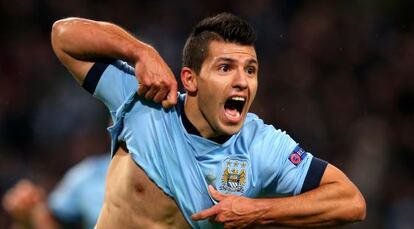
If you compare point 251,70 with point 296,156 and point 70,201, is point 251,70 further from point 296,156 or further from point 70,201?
point 70,201

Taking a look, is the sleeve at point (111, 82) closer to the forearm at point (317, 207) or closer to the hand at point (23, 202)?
the forearm at point (317, 207)

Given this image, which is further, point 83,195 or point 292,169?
point 83,195

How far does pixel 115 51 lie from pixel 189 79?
0.37 metres

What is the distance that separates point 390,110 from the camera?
835 centimetres

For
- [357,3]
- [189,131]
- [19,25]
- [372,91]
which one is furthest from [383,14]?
[189,131]

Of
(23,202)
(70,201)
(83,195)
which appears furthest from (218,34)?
(70,201)

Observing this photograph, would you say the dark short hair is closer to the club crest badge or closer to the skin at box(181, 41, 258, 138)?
the skin at box(181, 41, 258, 138)

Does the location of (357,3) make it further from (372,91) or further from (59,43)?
(59,43)

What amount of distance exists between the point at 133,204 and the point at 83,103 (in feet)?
14.4

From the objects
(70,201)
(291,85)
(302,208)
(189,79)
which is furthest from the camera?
(291,85)

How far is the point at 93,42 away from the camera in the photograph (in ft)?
13.1

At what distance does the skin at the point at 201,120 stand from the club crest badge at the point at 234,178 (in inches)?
4.0

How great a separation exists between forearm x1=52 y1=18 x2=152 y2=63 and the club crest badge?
0.62m

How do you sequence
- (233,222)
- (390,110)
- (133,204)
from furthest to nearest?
(390,110)
(133,204)
(233,222)
